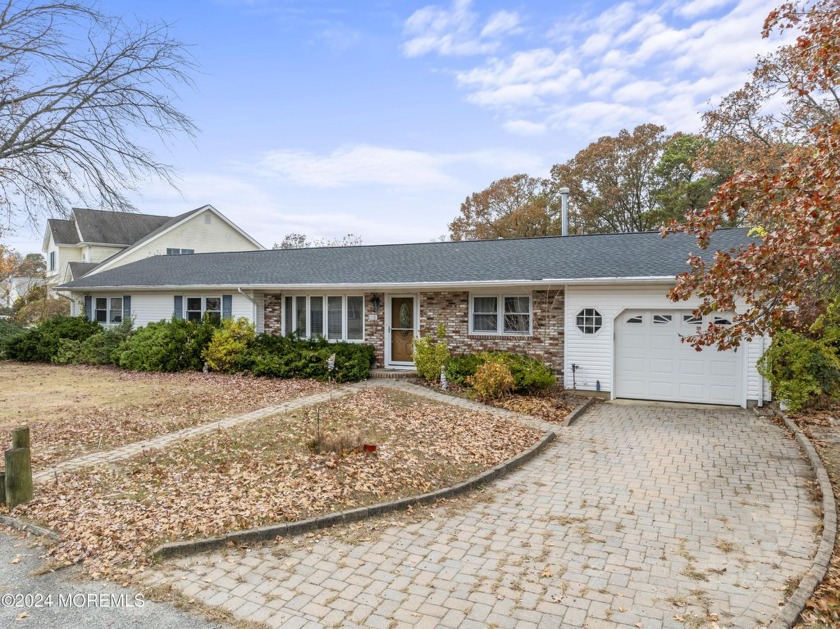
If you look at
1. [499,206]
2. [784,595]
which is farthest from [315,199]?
[784,595]

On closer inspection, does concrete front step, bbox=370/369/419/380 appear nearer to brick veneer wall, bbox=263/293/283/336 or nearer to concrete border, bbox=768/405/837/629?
brick veneer wall, bbox=263/293/283/336

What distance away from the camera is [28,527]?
486cm

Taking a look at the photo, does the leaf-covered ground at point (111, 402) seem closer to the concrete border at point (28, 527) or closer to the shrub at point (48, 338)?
the concrete border at point (28, 527)

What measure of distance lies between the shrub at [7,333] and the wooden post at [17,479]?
1708 centimetres

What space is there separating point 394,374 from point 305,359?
248 cm

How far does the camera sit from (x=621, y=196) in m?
29.3

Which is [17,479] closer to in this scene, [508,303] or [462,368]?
[462,368]

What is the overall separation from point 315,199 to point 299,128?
14.5 metres

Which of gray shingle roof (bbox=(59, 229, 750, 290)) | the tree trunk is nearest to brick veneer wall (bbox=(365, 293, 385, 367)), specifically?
gray shingle roof (bbox=(59, 229, 750, 290))

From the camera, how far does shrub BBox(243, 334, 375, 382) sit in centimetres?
1337

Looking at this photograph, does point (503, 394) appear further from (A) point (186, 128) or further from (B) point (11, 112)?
(B) point (11, 112)

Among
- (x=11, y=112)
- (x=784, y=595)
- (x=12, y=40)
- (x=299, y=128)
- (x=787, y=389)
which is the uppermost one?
(x=299, y=128)

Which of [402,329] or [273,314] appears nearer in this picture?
[402,329]

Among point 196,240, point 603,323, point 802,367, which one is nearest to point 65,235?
point 196,240
